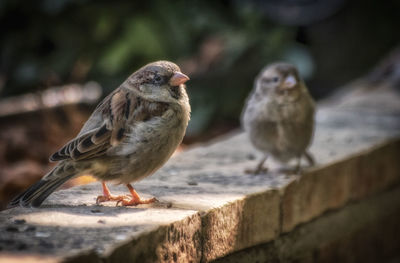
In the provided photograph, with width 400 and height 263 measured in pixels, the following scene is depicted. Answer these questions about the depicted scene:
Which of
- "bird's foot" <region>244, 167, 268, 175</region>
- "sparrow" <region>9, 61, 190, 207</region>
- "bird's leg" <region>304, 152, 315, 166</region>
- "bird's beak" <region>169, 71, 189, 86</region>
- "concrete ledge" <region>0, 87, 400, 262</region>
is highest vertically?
"bird's beak" <region>169, 71, 189, 86</region>

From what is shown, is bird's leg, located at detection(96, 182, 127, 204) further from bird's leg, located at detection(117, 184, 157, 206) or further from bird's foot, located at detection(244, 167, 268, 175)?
bird's foot, located at detection(244, 167, 268, 175)

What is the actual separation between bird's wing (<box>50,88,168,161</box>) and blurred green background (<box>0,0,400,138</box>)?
302cm

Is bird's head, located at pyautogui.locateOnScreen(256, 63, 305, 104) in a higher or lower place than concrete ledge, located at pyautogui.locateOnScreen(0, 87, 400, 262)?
higher

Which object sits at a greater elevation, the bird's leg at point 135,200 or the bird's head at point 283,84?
the bird's head at point 283,84

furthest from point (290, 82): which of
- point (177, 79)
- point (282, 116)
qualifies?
point (177, 79)

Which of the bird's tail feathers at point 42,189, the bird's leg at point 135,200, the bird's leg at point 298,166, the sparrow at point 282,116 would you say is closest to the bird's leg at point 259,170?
the sparrow at point 282,116

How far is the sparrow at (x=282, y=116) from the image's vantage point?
3.37m

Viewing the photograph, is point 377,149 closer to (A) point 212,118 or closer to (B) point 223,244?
(B) point 223,244

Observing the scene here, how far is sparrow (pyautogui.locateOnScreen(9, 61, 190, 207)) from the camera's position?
2496 mm

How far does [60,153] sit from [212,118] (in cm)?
342

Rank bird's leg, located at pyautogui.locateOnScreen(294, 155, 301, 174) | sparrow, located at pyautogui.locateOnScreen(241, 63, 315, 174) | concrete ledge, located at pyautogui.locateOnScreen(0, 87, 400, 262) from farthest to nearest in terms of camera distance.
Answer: sparrow, located at pyautogui.locateOnScreen(241, 63, 315, 174)
bird's leg, located at pyautogui.locateOnScreen(294, 155, 301, 174)
concrete ledge, located at pyautogui.locateOnScreen(0, 87, 400, 262)

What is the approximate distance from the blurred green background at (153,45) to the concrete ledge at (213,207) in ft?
6.04

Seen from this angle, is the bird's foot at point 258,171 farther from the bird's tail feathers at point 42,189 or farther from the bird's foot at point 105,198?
the bird's tail feathers at point 42,189

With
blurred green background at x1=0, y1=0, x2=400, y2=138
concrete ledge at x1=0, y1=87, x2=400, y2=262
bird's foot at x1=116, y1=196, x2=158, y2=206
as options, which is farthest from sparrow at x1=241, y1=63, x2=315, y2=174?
blurred green background at x1=0, y1=0, x2=400, y2=138
